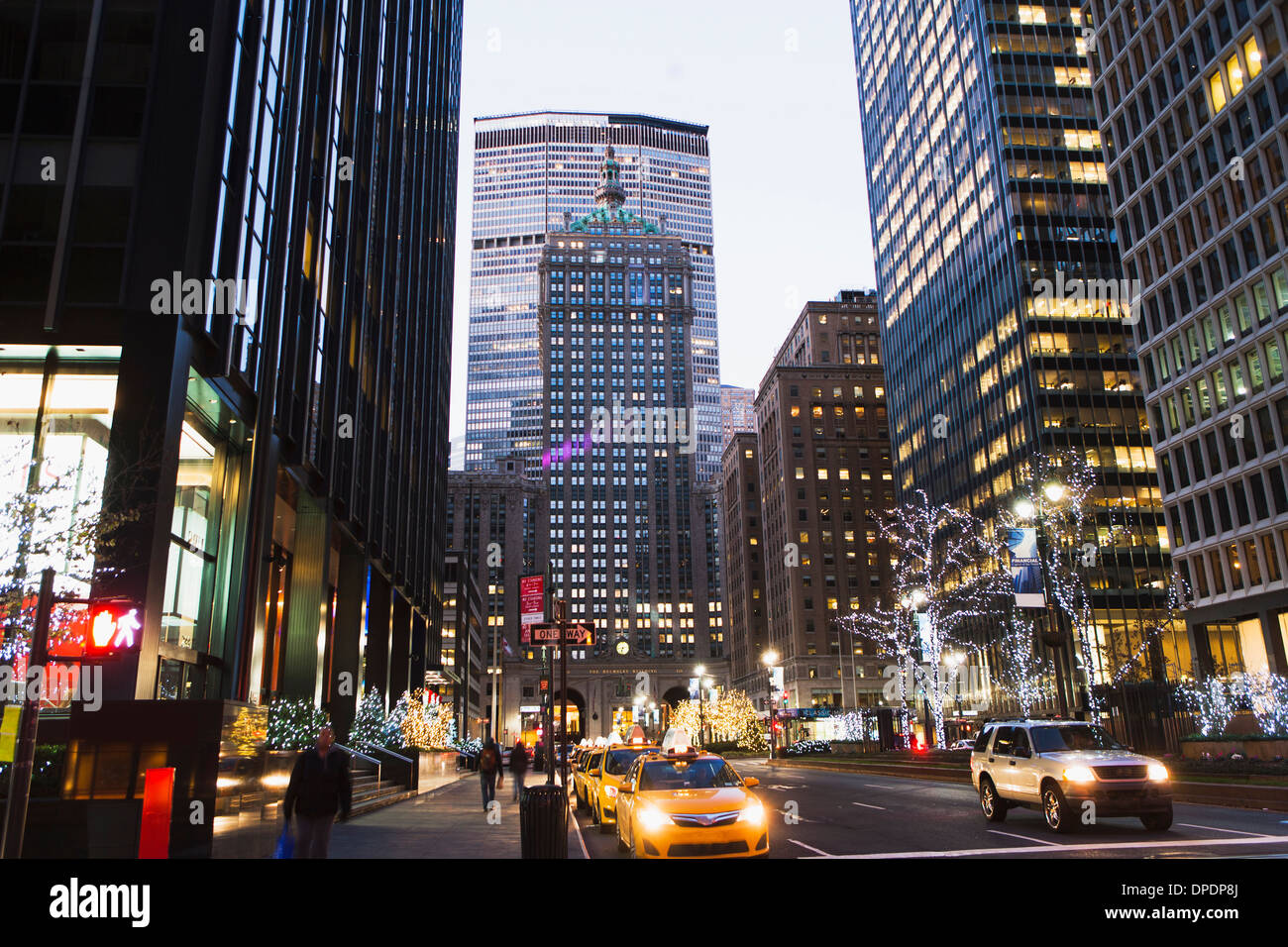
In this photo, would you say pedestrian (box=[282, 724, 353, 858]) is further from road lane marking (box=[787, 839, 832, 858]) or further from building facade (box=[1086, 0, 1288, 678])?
building facade (box=[1086, 0, 1288, 678])

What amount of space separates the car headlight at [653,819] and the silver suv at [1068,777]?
7.33 metres

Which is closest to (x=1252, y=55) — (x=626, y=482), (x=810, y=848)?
(x=810, y=848)

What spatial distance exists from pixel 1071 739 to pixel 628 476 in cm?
15623

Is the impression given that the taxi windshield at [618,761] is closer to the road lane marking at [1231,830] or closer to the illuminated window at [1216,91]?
the road lane marking at [1231,830]

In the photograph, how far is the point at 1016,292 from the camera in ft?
263

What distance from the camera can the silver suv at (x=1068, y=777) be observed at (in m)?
14.0

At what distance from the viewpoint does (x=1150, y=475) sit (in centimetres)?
7575

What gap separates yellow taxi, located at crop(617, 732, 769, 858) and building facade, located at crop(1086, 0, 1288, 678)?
4427 centimetres

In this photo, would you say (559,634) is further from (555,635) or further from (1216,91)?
(1216,91)

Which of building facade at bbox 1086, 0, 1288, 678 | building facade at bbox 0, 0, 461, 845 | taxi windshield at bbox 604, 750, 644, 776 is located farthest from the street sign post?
building facade at bbox 1086, 0, 1288, 678

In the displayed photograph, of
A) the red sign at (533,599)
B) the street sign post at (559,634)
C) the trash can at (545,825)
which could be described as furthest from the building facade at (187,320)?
the street sign post at (559,634)

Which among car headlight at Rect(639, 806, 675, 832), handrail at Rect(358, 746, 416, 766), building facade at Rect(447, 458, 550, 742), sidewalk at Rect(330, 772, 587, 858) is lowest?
sidewalk at Rect(330, 772, 587, 858)

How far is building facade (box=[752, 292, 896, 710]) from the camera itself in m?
116

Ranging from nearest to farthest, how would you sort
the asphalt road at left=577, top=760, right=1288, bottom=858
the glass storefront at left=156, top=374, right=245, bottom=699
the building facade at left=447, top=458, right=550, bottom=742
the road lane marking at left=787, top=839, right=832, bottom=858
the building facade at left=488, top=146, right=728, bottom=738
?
the asphalt road at left=577, top=760, right=1288, bottom=858, the road lane marking at left=787, top=839, right=832, bottom=858, the glass storefront at left=156, top=374, right=245, bottom=699, the building facade at left=447, top=458, right=550, bottom=742, the building facade at left=488, top=146, right=728, bottom=738
